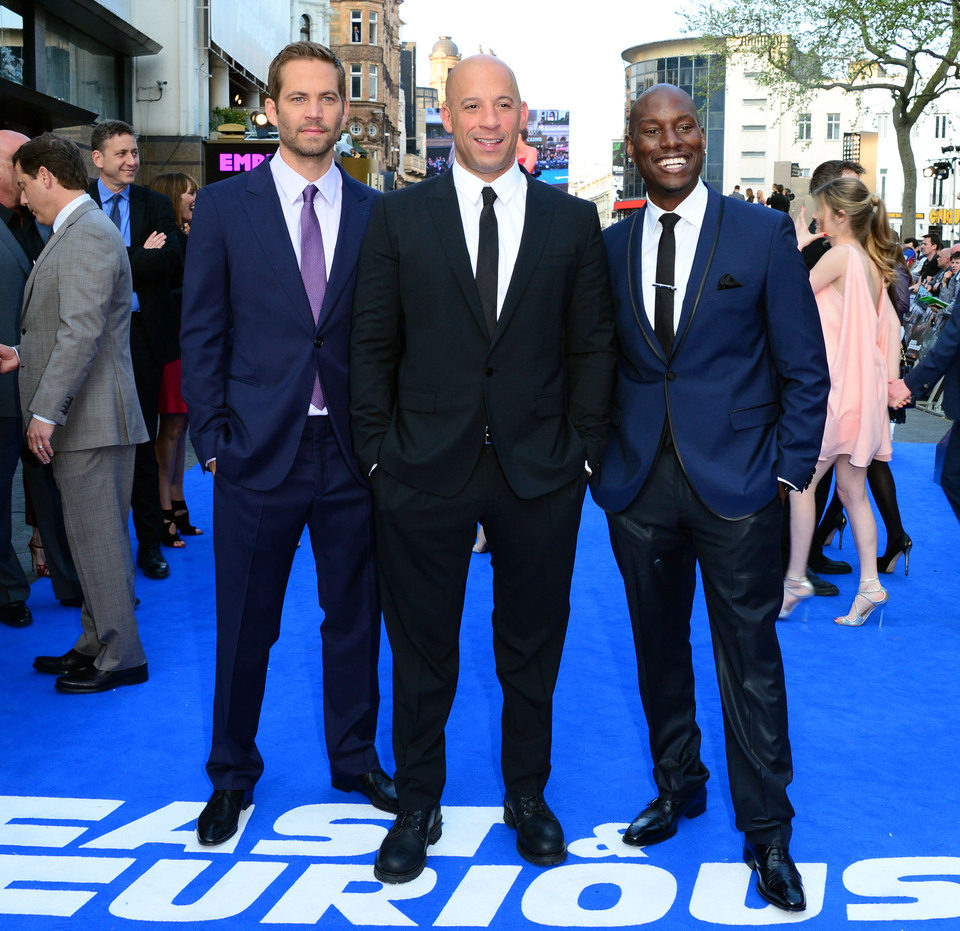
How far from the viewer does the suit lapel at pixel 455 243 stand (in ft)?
10.7

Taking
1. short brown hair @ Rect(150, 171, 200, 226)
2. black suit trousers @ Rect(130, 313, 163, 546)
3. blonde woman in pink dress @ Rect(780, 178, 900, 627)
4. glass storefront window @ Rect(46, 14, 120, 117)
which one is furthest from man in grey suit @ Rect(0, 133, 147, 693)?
glass storefront window @ Rect(46, 14, 120, 117)

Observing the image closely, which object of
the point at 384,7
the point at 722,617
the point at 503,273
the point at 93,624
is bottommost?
the point at 93,624

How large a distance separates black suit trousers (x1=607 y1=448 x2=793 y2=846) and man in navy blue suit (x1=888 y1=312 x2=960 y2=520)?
2.28 m

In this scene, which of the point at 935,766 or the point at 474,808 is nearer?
the point at 474,808

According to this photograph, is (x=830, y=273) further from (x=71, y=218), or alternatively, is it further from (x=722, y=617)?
(x=71, y=218)

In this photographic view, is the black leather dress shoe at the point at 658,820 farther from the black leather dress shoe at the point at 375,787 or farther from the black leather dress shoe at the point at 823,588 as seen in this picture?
the black leather dress shoe at the point at 823,588

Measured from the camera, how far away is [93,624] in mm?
5000

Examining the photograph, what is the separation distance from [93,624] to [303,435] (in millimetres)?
1962

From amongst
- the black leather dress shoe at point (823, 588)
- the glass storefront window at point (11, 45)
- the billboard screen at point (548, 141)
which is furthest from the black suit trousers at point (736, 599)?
the billboard screen at point (548, 141)

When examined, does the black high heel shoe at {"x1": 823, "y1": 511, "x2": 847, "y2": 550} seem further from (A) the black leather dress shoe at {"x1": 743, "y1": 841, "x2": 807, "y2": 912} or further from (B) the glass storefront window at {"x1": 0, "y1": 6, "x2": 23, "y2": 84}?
(B) the glass storefront window at {"x1": 0, "y1": 6, "x2": 23, "y2": 84}

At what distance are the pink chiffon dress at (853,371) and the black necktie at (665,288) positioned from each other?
Answer: 264 centimetres

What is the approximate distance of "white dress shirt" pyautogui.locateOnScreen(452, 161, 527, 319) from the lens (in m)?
3.33

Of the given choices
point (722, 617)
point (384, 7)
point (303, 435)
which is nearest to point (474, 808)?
point (722, 617)

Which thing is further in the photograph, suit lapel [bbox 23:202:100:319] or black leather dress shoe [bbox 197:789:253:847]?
suit lapel [bbox 23:202:100:319]
